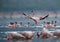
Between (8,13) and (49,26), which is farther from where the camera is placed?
(8,13)

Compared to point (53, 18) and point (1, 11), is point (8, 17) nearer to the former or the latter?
point (1, 11)

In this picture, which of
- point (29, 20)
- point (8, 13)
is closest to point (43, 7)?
point (29, 20)

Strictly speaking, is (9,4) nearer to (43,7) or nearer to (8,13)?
(8,13)

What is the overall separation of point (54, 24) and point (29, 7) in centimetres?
75

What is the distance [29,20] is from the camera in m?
5.66

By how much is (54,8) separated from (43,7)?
0.27 meters

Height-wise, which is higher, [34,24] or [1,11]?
[1,11]

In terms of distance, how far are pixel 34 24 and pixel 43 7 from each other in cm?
53

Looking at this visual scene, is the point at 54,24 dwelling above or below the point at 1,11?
below

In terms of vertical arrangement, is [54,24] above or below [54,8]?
below

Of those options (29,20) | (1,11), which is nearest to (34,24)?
(29,20)

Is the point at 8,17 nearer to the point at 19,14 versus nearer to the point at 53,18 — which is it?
the point at 19,14

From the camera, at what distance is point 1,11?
587 centimetres

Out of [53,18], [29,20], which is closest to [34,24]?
[29,20]
